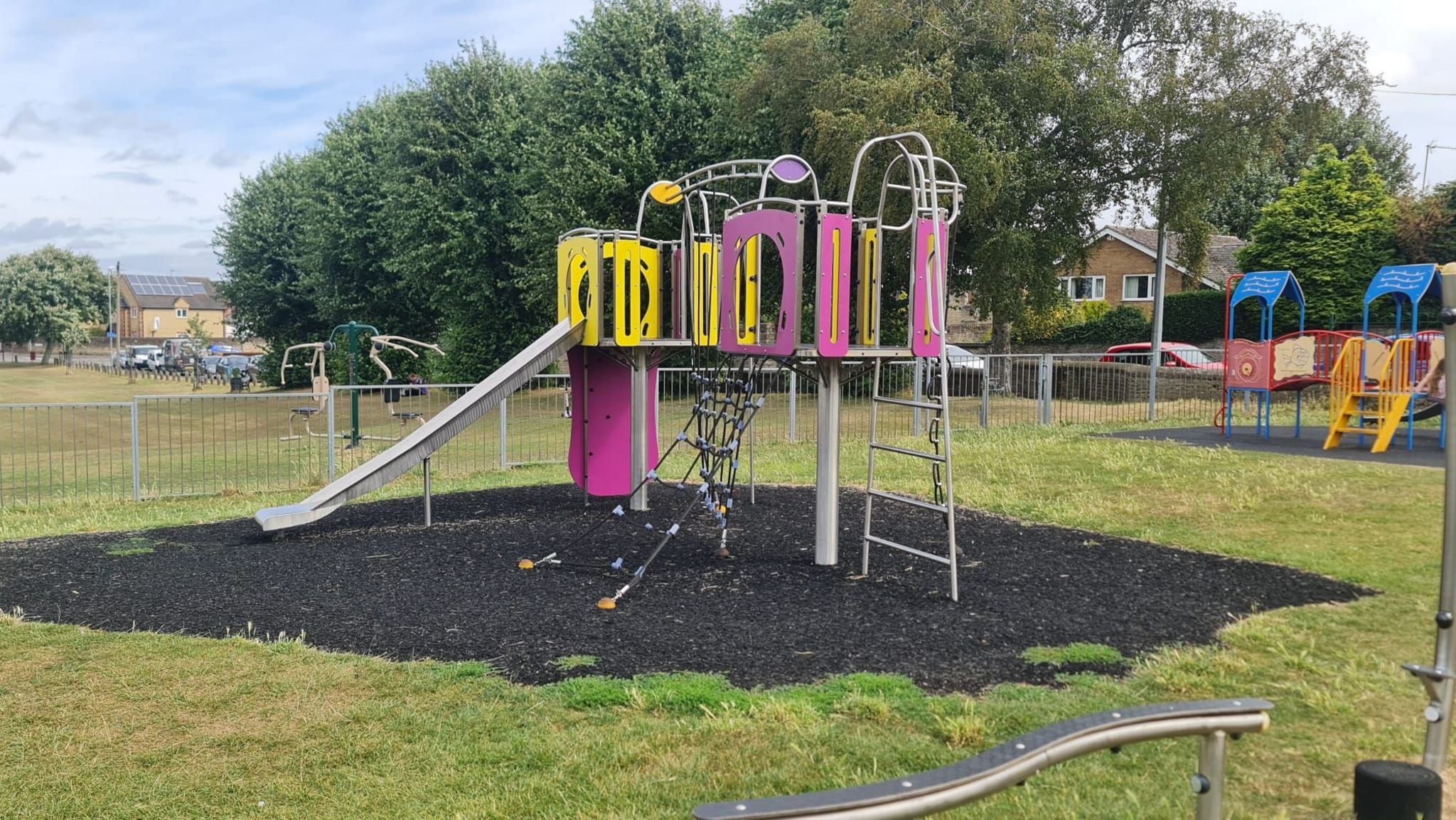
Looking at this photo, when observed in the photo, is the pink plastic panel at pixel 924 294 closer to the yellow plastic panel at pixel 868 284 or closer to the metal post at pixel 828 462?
the yellow plastic panel at pixel 868 284

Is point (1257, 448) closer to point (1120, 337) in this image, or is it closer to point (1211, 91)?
point (1211, 91)

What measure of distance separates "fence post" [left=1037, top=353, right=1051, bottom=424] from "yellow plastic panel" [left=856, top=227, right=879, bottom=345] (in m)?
11.0

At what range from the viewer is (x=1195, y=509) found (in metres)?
9.50

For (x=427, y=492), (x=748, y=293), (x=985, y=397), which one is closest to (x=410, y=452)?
(x=427, y=492)

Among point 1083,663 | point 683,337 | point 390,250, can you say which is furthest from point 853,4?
point 1083,663

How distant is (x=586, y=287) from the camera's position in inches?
384

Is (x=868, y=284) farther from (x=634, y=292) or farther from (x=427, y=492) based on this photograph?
(x=427, y=492)

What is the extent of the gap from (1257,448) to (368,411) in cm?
2119

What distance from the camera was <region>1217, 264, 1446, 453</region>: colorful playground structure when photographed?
1302 centimetres

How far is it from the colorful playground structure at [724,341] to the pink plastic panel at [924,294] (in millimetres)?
12

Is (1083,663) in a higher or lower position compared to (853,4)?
lower

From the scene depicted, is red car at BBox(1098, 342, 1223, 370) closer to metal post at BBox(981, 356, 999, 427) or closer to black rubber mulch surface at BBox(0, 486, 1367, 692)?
metal post at BBox(981, 356, 999, 427)

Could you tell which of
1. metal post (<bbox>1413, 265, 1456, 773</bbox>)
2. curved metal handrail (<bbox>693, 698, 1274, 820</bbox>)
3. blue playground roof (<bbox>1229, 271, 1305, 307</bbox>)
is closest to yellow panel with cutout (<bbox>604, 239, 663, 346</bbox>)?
metal post (<bbox>1413, 265, 1456, 773</bbox>)

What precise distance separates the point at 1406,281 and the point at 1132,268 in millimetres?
29690
